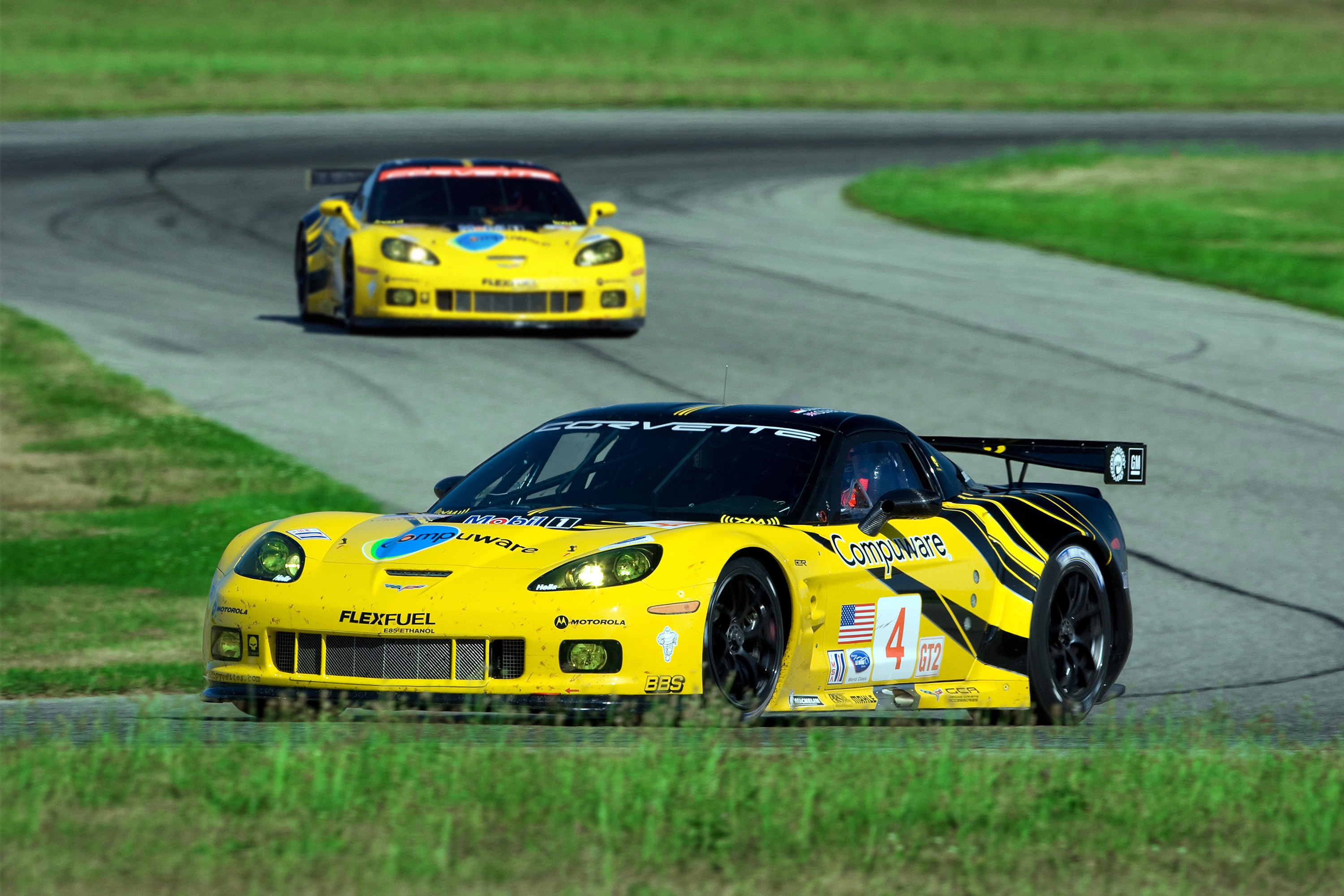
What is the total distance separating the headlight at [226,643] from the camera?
273 inches

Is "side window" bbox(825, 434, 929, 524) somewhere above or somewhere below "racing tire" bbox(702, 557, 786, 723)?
above

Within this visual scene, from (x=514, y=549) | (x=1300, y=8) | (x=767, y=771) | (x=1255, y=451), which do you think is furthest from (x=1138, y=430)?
(x=1300, y=8)

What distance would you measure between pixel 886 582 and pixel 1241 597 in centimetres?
384

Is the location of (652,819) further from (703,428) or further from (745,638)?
(703,428)

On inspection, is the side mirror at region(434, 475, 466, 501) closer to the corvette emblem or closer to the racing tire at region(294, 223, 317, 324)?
the corvette emblem

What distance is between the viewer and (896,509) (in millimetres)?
7621

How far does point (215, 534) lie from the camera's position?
39.4 ft

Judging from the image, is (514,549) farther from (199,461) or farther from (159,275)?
(159,275)

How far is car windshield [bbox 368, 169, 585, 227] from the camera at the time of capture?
17328 millimetres

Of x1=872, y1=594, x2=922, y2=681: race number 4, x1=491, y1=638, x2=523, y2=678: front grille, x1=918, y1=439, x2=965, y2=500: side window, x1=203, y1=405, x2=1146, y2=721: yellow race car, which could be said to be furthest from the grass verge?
x1=918, y1=439, x2=965, y2=500: side window

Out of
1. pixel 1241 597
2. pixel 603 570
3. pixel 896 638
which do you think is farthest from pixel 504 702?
pixel 1241 597

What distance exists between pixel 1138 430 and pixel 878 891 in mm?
10452

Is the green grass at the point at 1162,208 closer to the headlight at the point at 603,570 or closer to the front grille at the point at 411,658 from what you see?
the headlight at the point at 603,570

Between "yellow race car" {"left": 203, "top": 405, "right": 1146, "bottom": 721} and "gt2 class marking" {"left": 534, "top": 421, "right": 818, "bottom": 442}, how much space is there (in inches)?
0.4
